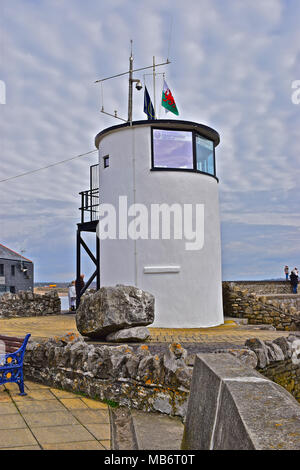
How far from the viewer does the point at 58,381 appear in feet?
19.9

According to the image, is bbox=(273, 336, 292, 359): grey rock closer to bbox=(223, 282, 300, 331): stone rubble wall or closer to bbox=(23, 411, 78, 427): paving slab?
bbox=(23, 411, 78, 427): paving slab

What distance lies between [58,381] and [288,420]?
4.66 meters

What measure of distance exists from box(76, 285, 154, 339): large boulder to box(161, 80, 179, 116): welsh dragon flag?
760 cm

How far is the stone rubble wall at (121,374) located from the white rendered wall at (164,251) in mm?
6970

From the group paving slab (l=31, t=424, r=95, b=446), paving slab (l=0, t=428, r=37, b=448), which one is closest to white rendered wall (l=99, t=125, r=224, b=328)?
paving slab (l=31, t=424, r=95, b=446)

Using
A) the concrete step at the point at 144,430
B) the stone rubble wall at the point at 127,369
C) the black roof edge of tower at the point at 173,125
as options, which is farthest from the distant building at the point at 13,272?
the concrete step at the point at 144,430

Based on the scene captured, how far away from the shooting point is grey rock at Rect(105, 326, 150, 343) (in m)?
8.89

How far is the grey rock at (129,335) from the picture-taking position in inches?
350

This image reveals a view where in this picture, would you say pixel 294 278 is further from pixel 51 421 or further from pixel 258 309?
pixel 51 421

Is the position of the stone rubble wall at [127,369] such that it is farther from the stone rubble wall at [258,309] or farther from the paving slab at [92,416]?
the stone rubble wall at [258,309]

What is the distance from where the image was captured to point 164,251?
43.6 feet

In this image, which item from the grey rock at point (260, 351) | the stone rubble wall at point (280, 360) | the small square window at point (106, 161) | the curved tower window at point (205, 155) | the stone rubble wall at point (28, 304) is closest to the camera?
the grey rock at point (260, 351)

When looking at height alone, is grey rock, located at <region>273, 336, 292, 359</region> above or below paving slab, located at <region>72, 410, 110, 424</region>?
above
